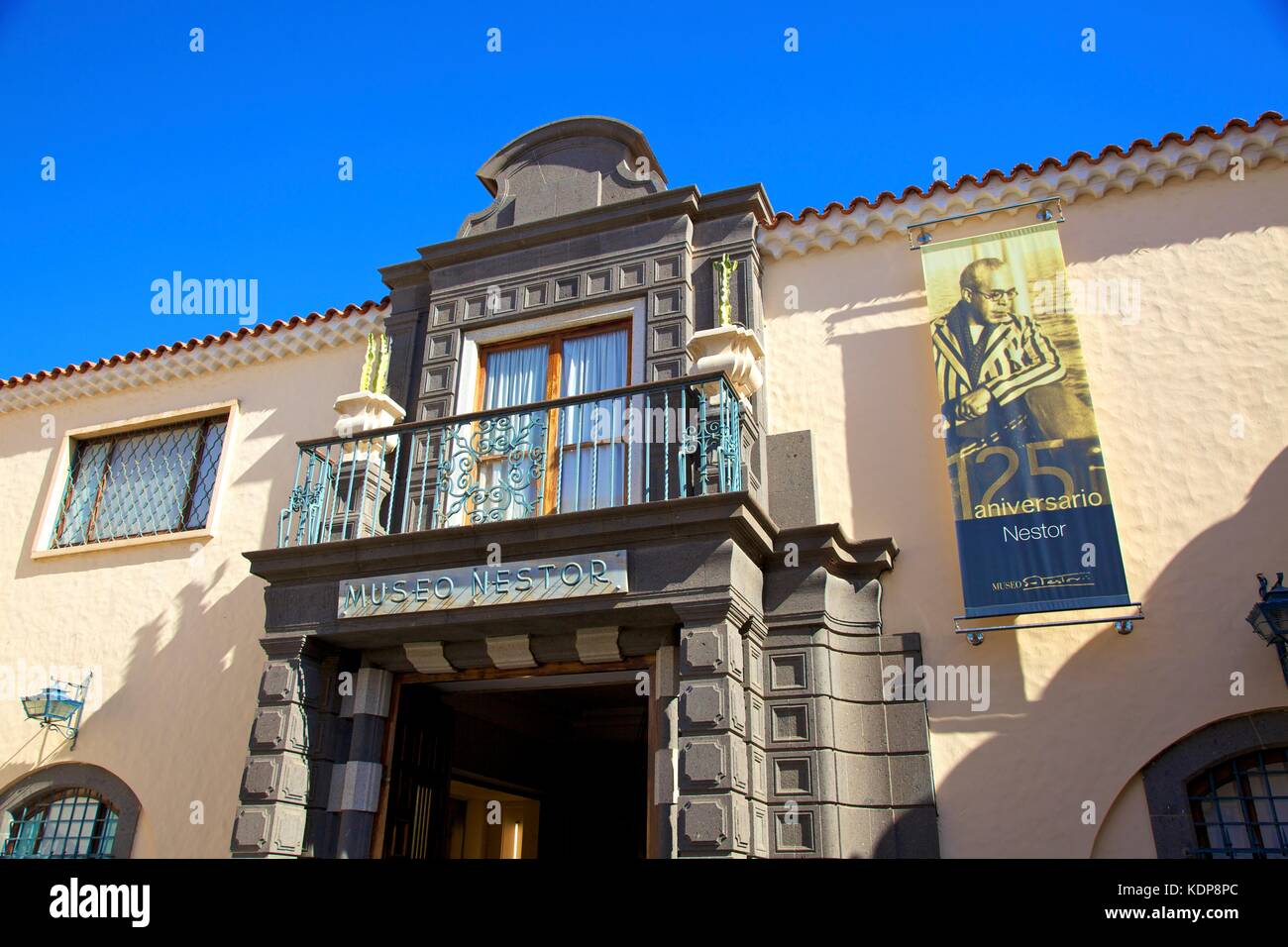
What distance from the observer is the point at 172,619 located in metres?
8.91

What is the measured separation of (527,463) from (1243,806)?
5.12 metres

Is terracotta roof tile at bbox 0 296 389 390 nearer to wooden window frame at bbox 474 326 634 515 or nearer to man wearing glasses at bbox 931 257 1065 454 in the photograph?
wooden window frame at bbox 474 326 634 515

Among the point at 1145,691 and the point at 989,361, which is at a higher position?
the point at 989,361

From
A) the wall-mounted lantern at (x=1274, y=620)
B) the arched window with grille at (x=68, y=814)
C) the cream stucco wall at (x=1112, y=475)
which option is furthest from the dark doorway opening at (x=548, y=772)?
the wall-mounted lantern at (x=1274, y=620)

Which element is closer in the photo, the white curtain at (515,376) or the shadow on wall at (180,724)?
the shadow on wall at (180,724)

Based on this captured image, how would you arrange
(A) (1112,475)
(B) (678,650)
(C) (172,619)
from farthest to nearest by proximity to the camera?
1. (C) (172,619)
2. (A) (1112,475)
3. (B) (678,650)

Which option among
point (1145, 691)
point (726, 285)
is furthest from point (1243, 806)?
point (726, 285)

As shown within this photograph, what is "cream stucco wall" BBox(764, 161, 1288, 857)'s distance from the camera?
6.05 m

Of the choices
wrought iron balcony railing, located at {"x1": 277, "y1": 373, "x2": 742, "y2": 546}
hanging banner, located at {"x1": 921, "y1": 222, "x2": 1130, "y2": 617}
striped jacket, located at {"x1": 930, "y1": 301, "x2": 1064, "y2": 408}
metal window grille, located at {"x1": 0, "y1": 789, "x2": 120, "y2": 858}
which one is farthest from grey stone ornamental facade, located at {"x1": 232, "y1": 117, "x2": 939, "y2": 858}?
metal window grille, located at {"x1": 0, "y1": 789, "x2": 120, "y2": 858}

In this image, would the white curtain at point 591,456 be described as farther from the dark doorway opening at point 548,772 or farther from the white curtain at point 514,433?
the dark doorway opening at point 548,772

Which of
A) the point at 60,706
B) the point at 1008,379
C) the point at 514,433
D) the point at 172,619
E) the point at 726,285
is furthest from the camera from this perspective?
the point at 172,619

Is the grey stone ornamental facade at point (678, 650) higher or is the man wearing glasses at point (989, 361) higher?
the man wearing glasses at point (989, 361)

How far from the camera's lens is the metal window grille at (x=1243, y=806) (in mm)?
5680

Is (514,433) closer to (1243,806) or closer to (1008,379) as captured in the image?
(1008,379)
